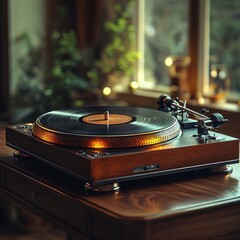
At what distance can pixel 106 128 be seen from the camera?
154cm

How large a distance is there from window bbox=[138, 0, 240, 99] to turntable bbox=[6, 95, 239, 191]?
2.17m

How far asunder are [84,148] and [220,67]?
2.49 metres

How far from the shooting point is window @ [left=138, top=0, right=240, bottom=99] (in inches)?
150

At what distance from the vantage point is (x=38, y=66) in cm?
468

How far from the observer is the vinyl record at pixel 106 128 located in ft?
4.85

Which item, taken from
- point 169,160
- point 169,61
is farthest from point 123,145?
point 169,61

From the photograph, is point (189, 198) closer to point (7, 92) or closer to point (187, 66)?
point (187, 66)

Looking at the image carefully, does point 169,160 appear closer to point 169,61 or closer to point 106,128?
point 106,128

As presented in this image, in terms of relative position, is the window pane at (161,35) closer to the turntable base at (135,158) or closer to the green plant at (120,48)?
the green plant at (120,48)

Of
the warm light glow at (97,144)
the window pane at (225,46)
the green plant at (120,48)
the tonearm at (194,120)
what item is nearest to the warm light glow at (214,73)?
the window pane at (225,46)

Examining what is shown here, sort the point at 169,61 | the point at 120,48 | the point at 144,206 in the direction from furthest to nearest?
the point at 120,48 → the point at 169,61 → the point at 144,206

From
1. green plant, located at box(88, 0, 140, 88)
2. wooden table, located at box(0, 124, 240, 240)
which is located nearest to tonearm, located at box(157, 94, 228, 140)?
wooden table, located at box(0, 124, 240, 240)

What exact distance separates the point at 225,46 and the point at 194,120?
2.17 meters

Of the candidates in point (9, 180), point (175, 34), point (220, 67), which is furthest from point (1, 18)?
point (9, 180)
